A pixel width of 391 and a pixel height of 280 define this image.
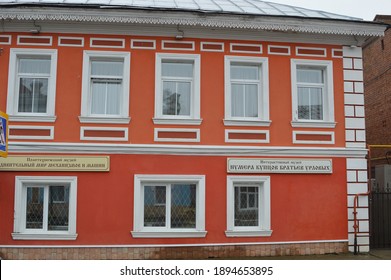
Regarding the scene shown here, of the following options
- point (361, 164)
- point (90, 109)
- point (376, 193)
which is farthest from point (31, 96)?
point (376, 193)

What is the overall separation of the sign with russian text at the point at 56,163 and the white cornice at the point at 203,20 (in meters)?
3.17

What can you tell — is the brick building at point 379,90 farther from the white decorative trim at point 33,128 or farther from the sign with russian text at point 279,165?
→ the white decorative trim at point 33,128

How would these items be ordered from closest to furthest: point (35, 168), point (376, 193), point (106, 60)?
point (35, 168)
point (106, 60)
point (376, 193)

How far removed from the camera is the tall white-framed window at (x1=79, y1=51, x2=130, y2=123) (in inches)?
408

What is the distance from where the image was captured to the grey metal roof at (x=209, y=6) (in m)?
10.3

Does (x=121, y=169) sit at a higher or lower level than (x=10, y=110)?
lower

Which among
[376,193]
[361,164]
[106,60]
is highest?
[106,60]

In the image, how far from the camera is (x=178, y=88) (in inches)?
424

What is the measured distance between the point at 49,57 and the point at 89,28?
1178 mm

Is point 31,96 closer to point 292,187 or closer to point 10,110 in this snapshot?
point 10,110

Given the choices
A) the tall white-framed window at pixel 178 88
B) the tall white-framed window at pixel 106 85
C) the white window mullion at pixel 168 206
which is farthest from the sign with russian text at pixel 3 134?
the white window mullion at pixel 168 206

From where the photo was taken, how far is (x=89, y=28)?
10445 millimetres

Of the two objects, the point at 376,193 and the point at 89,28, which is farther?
the point at 376,193

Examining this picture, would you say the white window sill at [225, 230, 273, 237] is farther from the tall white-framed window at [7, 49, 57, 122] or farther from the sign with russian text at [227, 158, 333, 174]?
the tall white-framed window at [7, 49, 57, 122]
